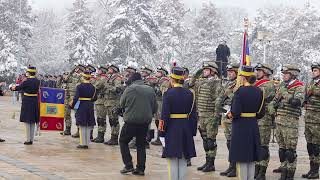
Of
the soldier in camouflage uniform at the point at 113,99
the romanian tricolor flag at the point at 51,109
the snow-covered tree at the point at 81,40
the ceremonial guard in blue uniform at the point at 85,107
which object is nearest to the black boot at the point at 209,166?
the ceremonial guard in blue uniform at the point at 85,107

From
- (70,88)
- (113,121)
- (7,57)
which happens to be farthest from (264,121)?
(7,57)

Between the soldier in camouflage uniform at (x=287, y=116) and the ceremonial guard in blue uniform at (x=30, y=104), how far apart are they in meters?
6.69

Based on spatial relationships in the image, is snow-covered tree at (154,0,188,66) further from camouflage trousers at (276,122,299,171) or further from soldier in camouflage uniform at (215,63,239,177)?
camouflage trousers at (276,122,299,171)

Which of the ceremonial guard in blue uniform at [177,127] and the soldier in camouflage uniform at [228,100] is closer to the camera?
the ceremonial guard in blue uniform at [177,127]

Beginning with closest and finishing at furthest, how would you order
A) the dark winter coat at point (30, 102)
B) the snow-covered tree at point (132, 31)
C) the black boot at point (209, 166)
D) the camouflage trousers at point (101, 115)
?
the black boot at point (209, 166) < the dark winter coat at point (30, 102) < the camouflage trousers at point (101, 115) < the snow-covered tree at point (132, 31)

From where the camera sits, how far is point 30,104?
569 inches

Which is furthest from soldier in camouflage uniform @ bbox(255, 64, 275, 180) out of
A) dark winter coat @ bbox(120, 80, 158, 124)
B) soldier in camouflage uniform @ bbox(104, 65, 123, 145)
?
soldier in camouflage uniform @ bbox(104, 65, 123, 145)

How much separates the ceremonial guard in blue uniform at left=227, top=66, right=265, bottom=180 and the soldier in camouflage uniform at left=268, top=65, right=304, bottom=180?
61.6 inches

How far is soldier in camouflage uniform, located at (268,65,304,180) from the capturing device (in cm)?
1042

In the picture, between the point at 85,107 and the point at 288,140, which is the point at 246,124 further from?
the point at 85,107

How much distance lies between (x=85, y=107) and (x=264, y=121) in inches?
211

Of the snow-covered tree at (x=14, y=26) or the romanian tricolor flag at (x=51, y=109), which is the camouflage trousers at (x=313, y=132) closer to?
the romanian tricolor flag at (x=51, y=109)

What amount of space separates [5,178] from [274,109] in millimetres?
5213

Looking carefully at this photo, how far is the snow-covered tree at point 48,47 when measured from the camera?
75.2m
